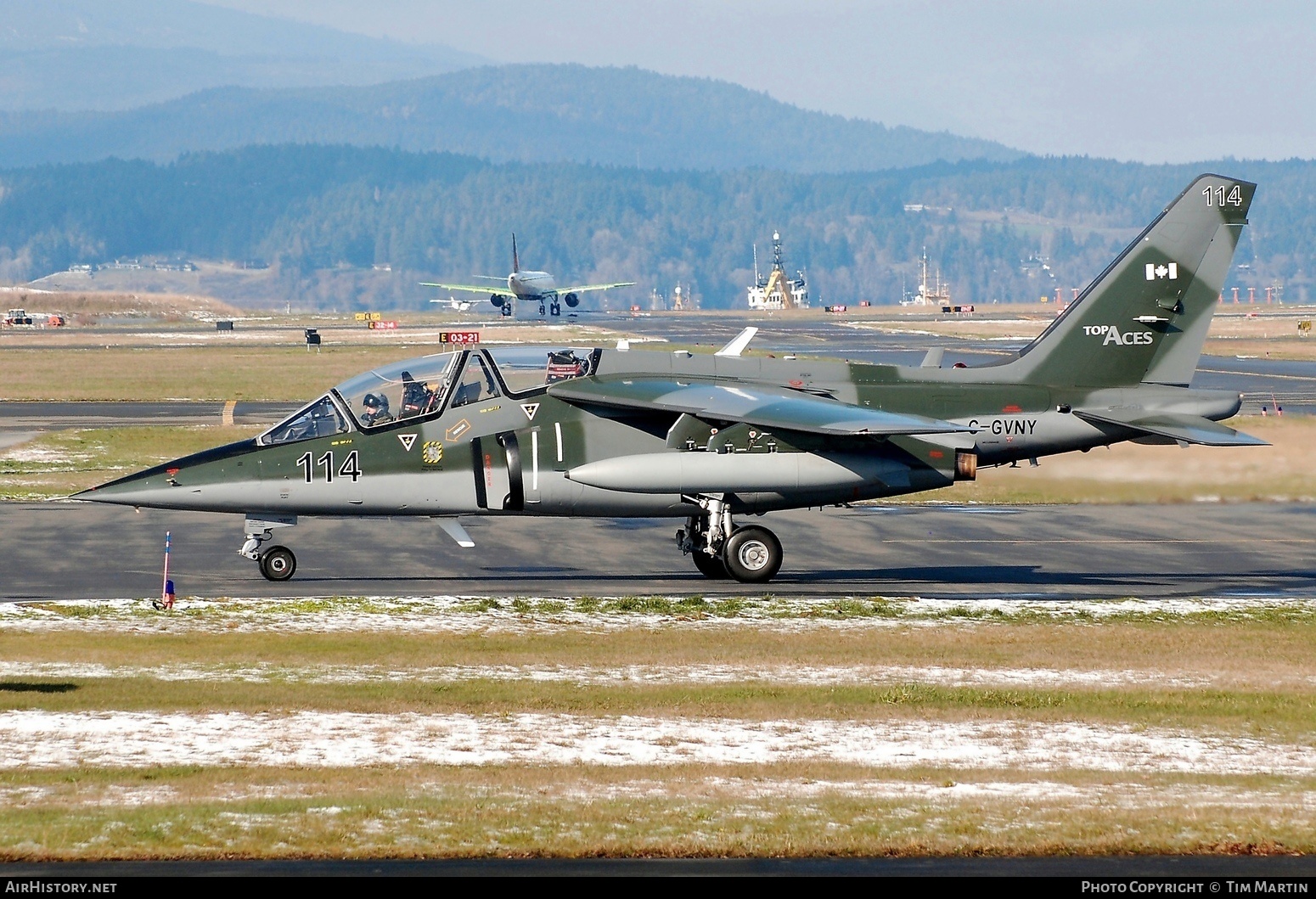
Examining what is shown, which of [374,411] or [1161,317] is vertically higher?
[1161,317]

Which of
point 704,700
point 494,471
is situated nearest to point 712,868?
point 704,700

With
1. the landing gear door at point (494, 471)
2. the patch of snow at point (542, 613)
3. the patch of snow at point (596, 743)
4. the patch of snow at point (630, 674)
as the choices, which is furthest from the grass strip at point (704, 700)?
the landing gear door at point (494, 471)

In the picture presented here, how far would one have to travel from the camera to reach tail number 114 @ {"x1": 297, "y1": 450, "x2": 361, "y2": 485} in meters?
22.6

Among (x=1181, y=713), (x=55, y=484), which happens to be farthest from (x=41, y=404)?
(x=1181, y=713)

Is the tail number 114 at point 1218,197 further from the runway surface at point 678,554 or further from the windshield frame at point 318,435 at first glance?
the windshield frame at point 318,435

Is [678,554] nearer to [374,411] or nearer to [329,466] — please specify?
[374,411]

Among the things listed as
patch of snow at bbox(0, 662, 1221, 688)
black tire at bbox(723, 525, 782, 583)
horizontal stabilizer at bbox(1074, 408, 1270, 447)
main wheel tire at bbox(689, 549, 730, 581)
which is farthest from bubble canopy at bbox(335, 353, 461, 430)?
horizontal stabilizer at bbox(1074, 408, 1270, 447)

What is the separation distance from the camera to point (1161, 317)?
2439 centimetres

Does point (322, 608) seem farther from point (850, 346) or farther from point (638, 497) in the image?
point (850, 346)

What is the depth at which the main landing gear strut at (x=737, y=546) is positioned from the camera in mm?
23203

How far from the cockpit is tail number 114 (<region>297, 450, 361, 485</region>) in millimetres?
341

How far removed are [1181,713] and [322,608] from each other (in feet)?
34.5

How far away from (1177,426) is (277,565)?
1321 cm

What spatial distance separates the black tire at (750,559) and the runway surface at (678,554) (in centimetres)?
26
